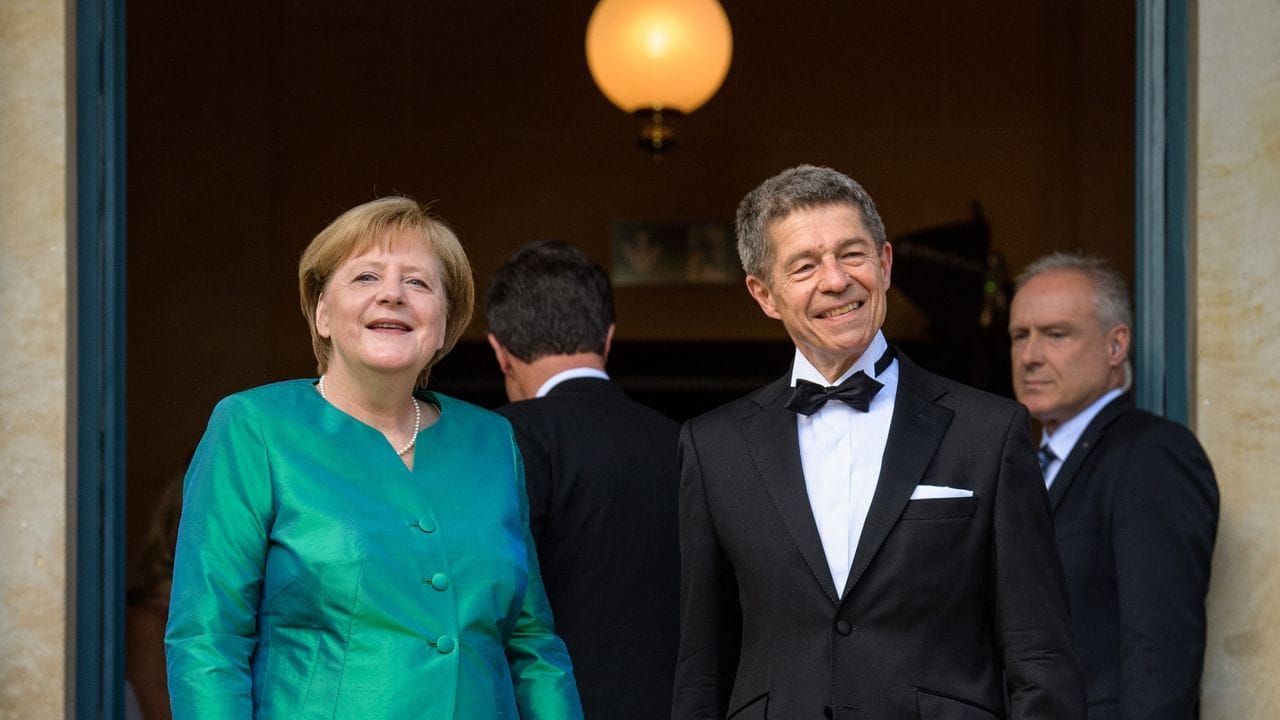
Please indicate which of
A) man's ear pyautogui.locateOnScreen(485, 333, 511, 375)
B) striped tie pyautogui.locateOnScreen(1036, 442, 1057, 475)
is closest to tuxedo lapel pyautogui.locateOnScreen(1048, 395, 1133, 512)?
striped tie pyautogui.locateOnScreen(1036, 442, 1057, 475)

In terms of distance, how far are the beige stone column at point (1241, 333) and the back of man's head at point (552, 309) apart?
1.37 metres

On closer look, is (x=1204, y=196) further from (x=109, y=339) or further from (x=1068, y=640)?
(x=109, y=339)

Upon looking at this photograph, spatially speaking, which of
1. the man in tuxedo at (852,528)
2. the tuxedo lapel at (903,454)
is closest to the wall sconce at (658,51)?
the man in tuxedo at (852,528)

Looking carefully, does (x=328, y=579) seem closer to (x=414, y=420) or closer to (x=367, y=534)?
(x=367, y=534)

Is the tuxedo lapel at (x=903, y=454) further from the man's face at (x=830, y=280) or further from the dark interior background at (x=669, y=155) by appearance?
A: the dark interior background at (x=669, y=155)

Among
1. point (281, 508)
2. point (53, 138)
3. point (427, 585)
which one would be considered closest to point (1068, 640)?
point (427, 585)

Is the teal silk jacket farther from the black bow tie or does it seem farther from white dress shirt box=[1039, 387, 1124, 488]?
white dress shirt box=[1039, 387, 1124, 488]

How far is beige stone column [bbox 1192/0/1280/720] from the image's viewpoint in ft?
11.8

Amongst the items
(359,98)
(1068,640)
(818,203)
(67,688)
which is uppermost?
(359,98)

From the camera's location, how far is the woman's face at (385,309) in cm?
259

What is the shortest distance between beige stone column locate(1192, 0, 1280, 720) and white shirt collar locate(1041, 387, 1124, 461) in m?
0.24

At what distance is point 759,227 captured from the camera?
2867 mm

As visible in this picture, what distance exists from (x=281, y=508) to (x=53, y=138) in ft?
4.97

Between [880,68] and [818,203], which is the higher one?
[880,68]
